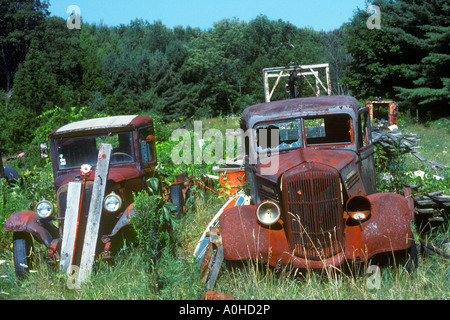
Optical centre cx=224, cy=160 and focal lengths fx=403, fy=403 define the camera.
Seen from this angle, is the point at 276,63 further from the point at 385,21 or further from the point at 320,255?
the point at 320,255

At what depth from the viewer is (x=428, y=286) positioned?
13.7ft

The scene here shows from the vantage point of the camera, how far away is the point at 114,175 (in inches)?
230

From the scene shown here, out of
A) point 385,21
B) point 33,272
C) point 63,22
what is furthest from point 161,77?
point 33,272

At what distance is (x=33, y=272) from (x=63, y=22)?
120ft

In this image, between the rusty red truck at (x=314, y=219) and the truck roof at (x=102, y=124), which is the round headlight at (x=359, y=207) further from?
the truck roof at (x=102, y=124)

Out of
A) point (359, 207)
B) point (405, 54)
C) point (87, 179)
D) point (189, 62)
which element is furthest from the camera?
point (189, 62)

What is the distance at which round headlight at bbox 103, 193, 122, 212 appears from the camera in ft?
17.5

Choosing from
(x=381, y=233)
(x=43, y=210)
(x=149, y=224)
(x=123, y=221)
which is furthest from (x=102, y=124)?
(x=381, y=233)

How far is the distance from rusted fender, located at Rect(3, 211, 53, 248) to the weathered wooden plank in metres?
0.68

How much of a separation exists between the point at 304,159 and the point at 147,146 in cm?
303

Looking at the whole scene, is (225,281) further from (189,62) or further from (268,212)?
(189,62)

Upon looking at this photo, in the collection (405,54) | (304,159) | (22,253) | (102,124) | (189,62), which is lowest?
(22,253)

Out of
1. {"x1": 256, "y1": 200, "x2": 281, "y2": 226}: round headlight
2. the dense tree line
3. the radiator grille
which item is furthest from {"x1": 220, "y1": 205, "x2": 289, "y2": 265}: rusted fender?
the dense tree line

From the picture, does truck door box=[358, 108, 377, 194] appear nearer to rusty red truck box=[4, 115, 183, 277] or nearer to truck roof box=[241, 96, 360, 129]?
truck roof box=[241, 96, 360, 129]
